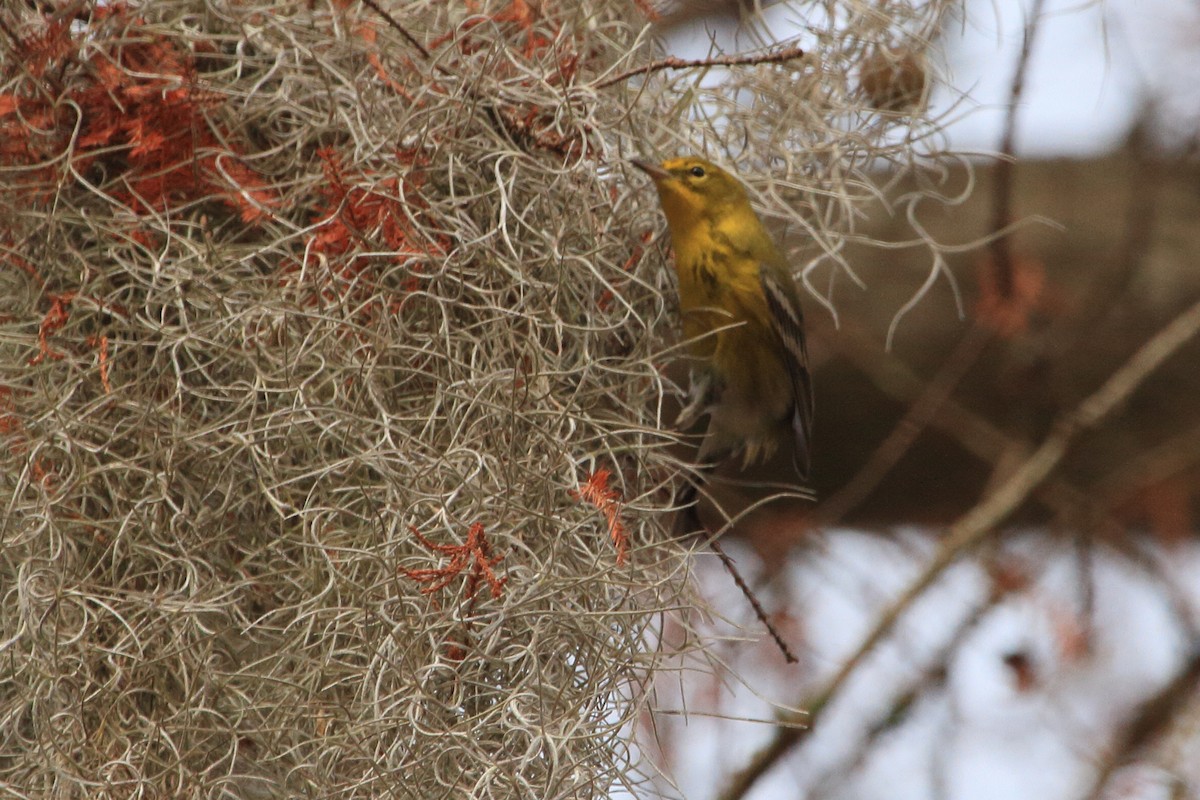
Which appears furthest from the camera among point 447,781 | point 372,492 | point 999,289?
point 999,289

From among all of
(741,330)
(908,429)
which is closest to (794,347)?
(741,330)

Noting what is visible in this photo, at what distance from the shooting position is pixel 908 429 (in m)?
2.66

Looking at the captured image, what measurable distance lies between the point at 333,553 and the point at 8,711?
0.42m

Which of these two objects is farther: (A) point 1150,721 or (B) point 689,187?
(A) point 1150,721

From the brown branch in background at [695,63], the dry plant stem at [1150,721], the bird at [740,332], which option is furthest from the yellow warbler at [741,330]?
the dry plant stem at [1150,721]

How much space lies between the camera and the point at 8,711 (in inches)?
64.3

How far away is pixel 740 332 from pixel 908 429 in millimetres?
478

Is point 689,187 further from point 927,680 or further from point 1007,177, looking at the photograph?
point 927,680

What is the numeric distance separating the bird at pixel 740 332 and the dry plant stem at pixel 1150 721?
1048 millimetres

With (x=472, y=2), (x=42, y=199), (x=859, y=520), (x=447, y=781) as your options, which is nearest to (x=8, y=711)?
(x=447, y=781)

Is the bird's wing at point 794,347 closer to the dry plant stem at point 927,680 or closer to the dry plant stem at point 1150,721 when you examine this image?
the dry plant stem at point 927,680

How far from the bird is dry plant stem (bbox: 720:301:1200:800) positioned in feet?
1.10

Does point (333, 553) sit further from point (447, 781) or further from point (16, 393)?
point (16, 393)

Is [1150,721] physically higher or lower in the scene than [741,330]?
lower
